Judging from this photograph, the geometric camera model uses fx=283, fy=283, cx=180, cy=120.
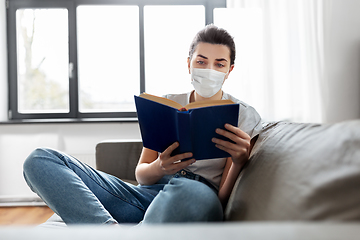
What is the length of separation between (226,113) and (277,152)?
0.17 meters

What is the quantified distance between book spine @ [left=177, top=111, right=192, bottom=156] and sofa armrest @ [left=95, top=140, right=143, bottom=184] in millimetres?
777

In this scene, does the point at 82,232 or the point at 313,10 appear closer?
the point at 82,232

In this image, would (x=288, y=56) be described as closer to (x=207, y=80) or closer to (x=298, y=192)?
(x=207, y=80)

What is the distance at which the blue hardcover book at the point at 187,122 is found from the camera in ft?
2.58

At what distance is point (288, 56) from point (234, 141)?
2.01 metres

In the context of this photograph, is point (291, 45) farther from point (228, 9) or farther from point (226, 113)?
point (226, 113)

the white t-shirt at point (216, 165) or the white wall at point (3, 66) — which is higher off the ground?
the white wall at point (3, 66)

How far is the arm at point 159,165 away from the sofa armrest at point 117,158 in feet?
1.39

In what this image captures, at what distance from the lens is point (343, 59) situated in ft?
8.66

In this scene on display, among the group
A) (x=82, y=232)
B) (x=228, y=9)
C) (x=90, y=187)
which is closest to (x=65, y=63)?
(x=228, y=9)

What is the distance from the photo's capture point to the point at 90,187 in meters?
1.00

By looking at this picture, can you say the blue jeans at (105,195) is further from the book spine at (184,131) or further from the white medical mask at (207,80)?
the white medical mask at (207,80)

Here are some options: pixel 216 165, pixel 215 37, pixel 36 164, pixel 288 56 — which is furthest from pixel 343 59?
pixel 36 164

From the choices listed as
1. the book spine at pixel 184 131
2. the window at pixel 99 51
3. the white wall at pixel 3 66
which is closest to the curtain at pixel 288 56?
the window at pixel 99 51
